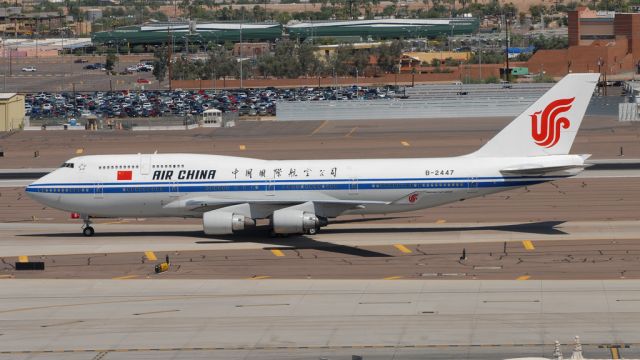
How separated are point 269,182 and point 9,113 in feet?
236

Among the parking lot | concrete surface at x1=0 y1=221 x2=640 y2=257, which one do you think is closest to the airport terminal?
concrete surface at x1=0 y1=221 x2=640 y2=257

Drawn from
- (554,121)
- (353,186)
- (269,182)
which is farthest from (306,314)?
(554,121)

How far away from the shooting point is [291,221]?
189 ft

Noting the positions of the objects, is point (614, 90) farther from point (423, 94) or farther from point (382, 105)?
point (382, 105)

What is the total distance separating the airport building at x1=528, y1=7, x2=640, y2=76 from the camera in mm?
184000

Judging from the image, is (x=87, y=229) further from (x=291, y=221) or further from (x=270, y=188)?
(x=291, y=221)

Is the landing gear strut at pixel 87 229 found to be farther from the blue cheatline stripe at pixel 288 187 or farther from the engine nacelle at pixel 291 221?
the engine nacelle at pixel 291 221

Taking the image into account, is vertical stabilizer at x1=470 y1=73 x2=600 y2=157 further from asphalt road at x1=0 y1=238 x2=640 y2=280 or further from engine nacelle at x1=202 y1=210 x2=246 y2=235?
engine nacelle at x1=202 y1=210 x2=246 y2=235

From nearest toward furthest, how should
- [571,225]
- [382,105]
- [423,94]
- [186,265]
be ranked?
[186,265]
[571,225]
[382,105]
[423,94]

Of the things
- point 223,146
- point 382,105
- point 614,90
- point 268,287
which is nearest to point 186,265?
point 268,287

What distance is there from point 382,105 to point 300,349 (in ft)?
314

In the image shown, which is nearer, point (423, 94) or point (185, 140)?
point (185, 140)

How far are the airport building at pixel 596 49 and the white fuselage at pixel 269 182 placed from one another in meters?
122

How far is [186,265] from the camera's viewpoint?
176ft
